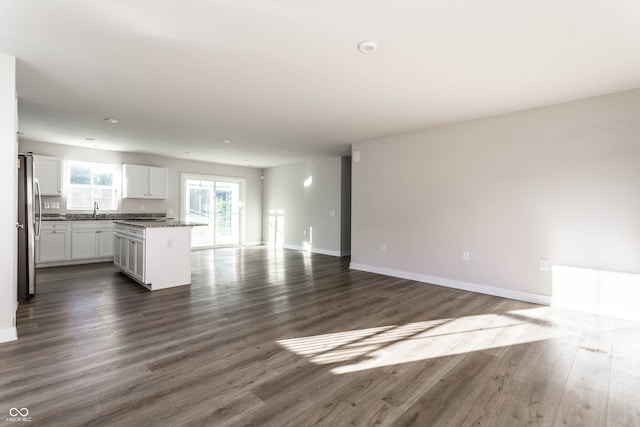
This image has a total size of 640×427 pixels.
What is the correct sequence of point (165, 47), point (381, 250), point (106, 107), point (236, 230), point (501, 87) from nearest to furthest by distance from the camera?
point (165, 47), point (501, 87), point (106, 107), point (381, 250), point (236, 230)

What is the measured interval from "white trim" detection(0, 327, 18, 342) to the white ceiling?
237cm

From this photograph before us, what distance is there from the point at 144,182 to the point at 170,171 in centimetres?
86

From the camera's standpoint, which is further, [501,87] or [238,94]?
[238,94]

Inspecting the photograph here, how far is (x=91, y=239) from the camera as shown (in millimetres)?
6180

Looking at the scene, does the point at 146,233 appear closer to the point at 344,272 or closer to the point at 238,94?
the point at 238,94

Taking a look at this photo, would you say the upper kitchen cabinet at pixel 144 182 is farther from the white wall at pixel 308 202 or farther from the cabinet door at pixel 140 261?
the cabinet door at pixel 140 261

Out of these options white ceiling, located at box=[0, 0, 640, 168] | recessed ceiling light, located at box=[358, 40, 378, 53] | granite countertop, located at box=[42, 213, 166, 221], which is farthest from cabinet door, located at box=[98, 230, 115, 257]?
recessed ceiling light, located at box=[358, 40, 378, 53]

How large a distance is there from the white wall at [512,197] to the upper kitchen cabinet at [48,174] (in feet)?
20.4

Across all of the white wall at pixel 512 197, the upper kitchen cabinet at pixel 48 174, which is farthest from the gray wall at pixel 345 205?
the upper kitchen cabinet at pixel 48 174

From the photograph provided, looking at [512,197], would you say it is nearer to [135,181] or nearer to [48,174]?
[135,181]

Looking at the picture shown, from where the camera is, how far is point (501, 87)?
127 inches

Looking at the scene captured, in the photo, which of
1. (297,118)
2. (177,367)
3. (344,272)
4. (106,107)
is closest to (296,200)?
(344,272)

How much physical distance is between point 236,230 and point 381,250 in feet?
17.5

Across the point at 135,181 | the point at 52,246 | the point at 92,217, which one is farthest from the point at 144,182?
the point at 52,246
